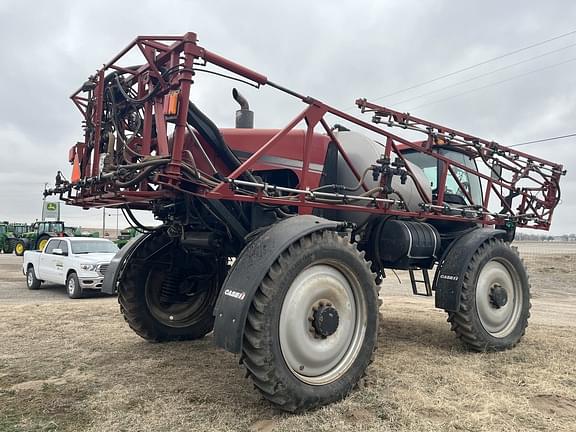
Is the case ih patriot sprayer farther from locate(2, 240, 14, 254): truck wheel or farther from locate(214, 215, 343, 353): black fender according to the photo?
locate(2, 240, 14, 254): truck wheel

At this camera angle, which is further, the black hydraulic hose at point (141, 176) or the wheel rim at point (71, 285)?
the wheel rim at point (71, 285)

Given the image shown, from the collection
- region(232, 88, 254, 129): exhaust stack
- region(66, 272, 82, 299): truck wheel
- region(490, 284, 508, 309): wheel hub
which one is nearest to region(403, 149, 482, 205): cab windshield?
region(490, 284, 508, 309): wheel hub

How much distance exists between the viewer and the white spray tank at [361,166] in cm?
524

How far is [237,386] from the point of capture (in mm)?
4129

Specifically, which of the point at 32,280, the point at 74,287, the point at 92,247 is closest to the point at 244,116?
the point at 74,287

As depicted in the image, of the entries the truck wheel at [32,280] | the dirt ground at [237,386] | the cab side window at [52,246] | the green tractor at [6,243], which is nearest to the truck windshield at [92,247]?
the cab side window at [52,246]

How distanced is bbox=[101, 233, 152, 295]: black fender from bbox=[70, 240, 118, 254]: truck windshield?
7777 mm

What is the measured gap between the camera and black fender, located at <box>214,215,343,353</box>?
3.31 m

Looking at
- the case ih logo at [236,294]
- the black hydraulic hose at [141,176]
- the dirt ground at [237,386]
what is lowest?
the dirt ground at [237,386]

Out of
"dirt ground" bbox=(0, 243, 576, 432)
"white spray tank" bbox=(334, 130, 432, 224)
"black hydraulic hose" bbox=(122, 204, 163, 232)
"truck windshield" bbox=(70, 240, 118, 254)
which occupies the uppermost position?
"white spray tank" bbox=(334, 130, 432, 224)

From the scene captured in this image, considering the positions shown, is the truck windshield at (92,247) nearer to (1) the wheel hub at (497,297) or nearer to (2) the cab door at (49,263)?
(2) the cab door at (49,263)

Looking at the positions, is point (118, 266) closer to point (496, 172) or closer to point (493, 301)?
point (493, 301)

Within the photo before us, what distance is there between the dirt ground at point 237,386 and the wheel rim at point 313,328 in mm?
305

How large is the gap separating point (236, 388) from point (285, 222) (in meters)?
1.51
